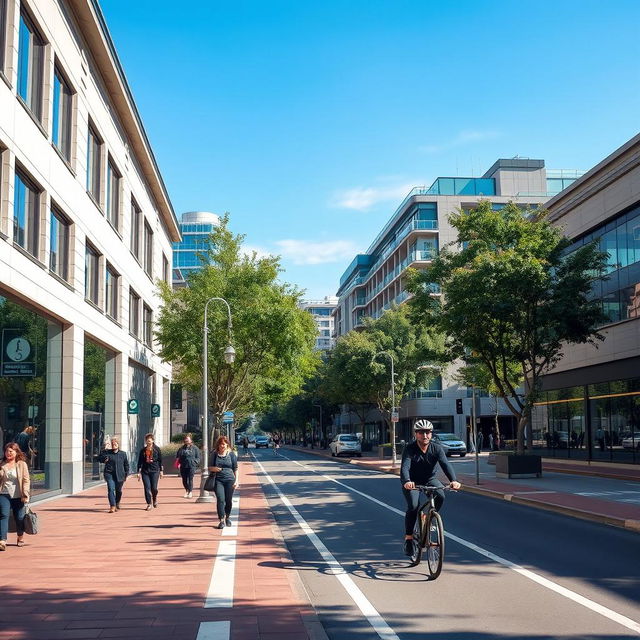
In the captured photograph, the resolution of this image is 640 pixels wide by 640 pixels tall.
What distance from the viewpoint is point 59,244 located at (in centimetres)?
2098

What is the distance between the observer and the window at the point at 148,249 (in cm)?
3751

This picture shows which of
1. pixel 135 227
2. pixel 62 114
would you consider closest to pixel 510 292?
pixel 62 114

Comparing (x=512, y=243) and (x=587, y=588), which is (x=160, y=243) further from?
(x=587, y=588)

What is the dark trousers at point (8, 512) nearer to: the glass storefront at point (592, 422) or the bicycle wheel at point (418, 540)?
the bicycle wheel at point (418, 540)

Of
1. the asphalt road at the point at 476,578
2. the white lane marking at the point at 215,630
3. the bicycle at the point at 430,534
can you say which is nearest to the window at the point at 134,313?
the asphalt road at the point at 476,578

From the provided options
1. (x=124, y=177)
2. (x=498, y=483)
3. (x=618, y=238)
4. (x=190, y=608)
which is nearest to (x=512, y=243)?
(x=618, y=238)

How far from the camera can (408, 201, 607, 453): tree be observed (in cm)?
2511

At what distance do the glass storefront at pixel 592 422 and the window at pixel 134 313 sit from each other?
2020 centimetres

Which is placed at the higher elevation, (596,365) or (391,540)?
(596,365)

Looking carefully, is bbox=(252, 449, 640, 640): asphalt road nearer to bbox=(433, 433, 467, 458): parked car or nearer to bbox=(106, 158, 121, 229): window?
bbox=(106, 158, 121, 229): window

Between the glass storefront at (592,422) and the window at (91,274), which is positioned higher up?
the window at (91,274)

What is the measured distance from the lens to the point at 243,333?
33.8m

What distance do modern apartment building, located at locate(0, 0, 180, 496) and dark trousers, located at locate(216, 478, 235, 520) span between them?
5.72 m

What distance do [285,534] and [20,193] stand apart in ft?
33.4
